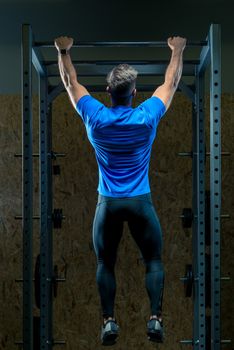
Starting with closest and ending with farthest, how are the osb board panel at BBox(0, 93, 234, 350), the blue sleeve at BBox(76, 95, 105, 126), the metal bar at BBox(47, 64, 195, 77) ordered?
1. the blue sleeve at BBox(76, 95, 105, 126)
2. the metal bar at BBox(47, 64, 195, 77)
3. the osb board panel at BBox(0, 93, 234, 350)

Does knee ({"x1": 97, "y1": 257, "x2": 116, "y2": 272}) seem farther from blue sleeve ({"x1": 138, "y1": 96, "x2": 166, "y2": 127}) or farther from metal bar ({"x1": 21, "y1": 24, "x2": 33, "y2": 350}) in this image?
blue sleeve ({"x1": 138, "y1": 96, "x2": 166, "y2": 127})

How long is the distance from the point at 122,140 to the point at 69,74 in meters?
0.49

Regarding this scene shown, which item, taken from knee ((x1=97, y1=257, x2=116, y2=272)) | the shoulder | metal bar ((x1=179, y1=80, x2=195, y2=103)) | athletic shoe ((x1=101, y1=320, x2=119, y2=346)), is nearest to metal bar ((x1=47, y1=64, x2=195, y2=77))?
metal bar ((x1=179, y1=80, x2=195, y2=103))

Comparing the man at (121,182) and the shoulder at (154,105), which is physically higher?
the shoulder at (154,105)

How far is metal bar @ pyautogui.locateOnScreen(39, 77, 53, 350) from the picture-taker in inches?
173

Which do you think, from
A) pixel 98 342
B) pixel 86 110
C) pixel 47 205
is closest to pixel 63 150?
pixel 47 205

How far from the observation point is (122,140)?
3.58 metres

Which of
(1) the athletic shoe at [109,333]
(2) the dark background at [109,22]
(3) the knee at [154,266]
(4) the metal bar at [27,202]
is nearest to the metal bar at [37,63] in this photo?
(4) the metal bar at [27,202]

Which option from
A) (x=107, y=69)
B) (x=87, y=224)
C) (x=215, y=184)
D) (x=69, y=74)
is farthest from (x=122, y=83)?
(x=87, y=224)

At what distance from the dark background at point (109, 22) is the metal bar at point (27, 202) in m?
2.09

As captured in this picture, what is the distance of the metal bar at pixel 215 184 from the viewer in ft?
12.1

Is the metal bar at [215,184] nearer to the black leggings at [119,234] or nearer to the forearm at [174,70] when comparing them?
the forearm at [174,70]

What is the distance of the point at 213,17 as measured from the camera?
5.89 m

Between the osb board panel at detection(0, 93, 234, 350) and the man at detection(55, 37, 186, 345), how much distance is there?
2122 mm
